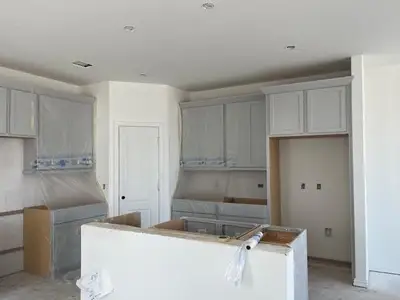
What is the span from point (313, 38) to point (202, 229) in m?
2.22

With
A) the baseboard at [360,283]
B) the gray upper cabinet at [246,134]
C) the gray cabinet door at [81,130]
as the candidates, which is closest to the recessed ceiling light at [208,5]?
the gray upper cabinet at [246,134]

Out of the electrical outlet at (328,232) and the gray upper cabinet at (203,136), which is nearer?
the electrical outlet at (328,232)

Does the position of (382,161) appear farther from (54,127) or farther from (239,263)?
(54,127)

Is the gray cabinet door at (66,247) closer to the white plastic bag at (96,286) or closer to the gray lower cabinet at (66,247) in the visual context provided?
the gray lower cabinet at (66,247)

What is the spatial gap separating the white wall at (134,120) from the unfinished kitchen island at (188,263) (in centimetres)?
227

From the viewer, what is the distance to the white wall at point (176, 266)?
214 centimetres

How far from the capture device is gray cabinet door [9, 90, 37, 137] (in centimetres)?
422

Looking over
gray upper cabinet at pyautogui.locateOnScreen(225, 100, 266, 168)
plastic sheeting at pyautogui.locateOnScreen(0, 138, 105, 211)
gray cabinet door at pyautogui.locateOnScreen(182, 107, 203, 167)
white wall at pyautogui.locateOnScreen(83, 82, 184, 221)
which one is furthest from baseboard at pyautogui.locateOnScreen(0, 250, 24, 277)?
gray upper cabinet at pyautogui.locateOnScreen(225, 100, 266, 168)

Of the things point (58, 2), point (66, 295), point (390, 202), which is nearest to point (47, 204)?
point (66, 295)

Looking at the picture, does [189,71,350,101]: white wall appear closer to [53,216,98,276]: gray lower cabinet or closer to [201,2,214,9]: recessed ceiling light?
[201,2,214,9]: recessed ceiling light

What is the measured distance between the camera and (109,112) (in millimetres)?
5164

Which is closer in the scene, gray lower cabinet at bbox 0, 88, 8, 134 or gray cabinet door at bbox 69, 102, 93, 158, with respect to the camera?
gray lower cabinet at bbox 0, 88, 8, 134

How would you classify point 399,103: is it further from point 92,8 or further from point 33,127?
point 33,127

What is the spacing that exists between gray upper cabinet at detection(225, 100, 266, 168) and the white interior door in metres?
1.22
